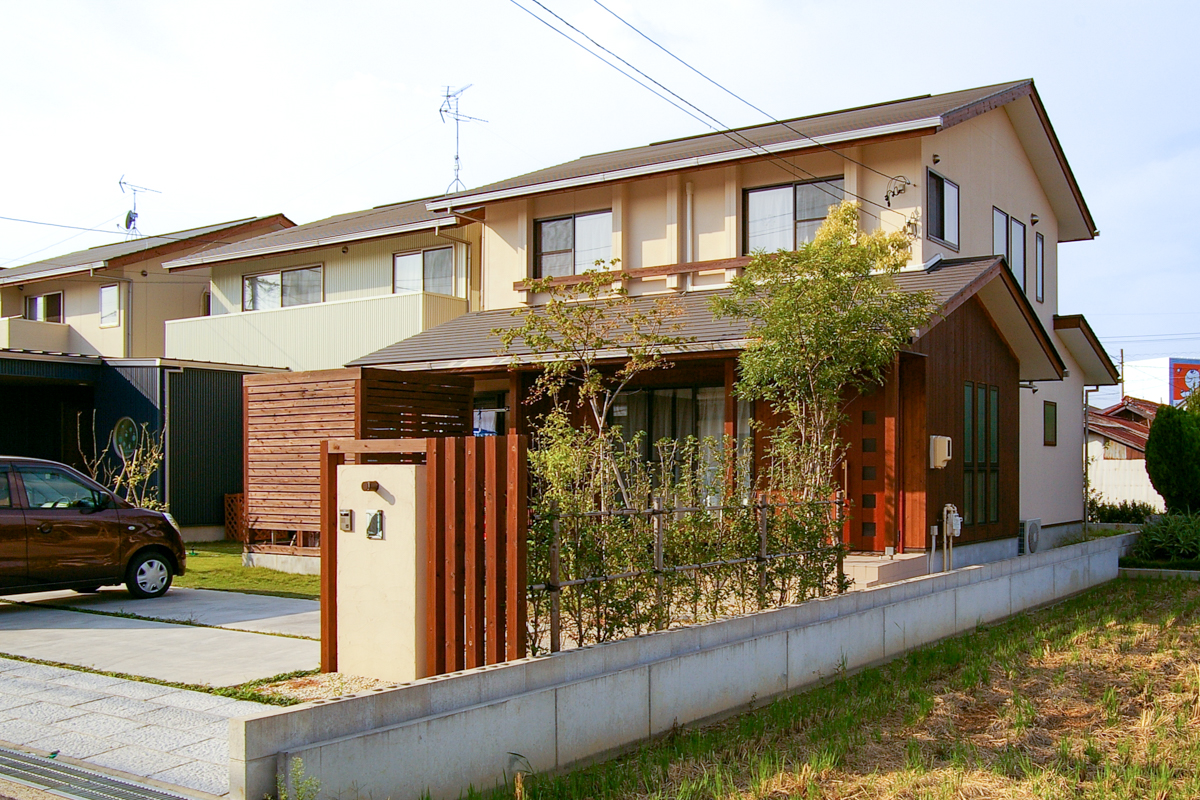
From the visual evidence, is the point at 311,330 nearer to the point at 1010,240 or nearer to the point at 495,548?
the point at 1010,240

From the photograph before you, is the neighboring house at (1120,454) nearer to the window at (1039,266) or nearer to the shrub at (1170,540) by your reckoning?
the window at (1039,266)

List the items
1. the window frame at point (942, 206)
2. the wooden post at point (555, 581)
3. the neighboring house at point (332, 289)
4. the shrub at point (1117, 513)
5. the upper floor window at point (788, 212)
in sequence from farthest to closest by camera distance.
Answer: the shrub at point (1117, 513) → the neighboring house at point (332, 289) → the upper floor window at point (788, 212) → the window frame at point (942, 206) → the wooden post at point (555, 581)

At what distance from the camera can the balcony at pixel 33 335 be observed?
88.2 feet

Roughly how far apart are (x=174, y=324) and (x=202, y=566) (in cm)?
1191

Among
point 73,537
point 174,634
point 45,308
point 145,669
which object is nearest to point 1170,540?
point 174,634

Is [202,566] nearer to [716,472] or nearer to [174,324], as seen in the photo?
[716,472]

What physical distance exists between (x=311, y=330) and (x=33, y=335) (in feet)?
32.8

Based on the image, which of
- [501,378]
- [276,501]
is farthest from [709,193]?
[276,501]

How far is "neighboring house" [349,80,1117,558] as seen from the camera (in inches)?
543

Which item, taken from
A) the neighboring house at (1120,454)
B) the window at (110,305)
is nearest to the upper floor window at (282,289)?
the window at (110,305)

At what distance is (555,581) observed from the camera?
6613 mm

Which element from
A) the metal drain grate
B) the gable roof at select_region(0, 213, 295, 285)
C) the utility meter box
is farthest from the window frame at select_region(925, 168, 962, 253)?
the gable roof at select_region(0, 213, 295, 285)

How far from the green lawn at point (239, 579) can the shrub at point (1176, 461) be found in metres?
15.0

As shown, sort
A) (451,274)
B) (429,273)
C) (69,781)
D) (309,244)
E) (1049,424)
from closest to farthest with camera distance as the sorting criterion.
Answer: (69,781) < (1049,424) < (451,274) < (429,273) < (309,244)
